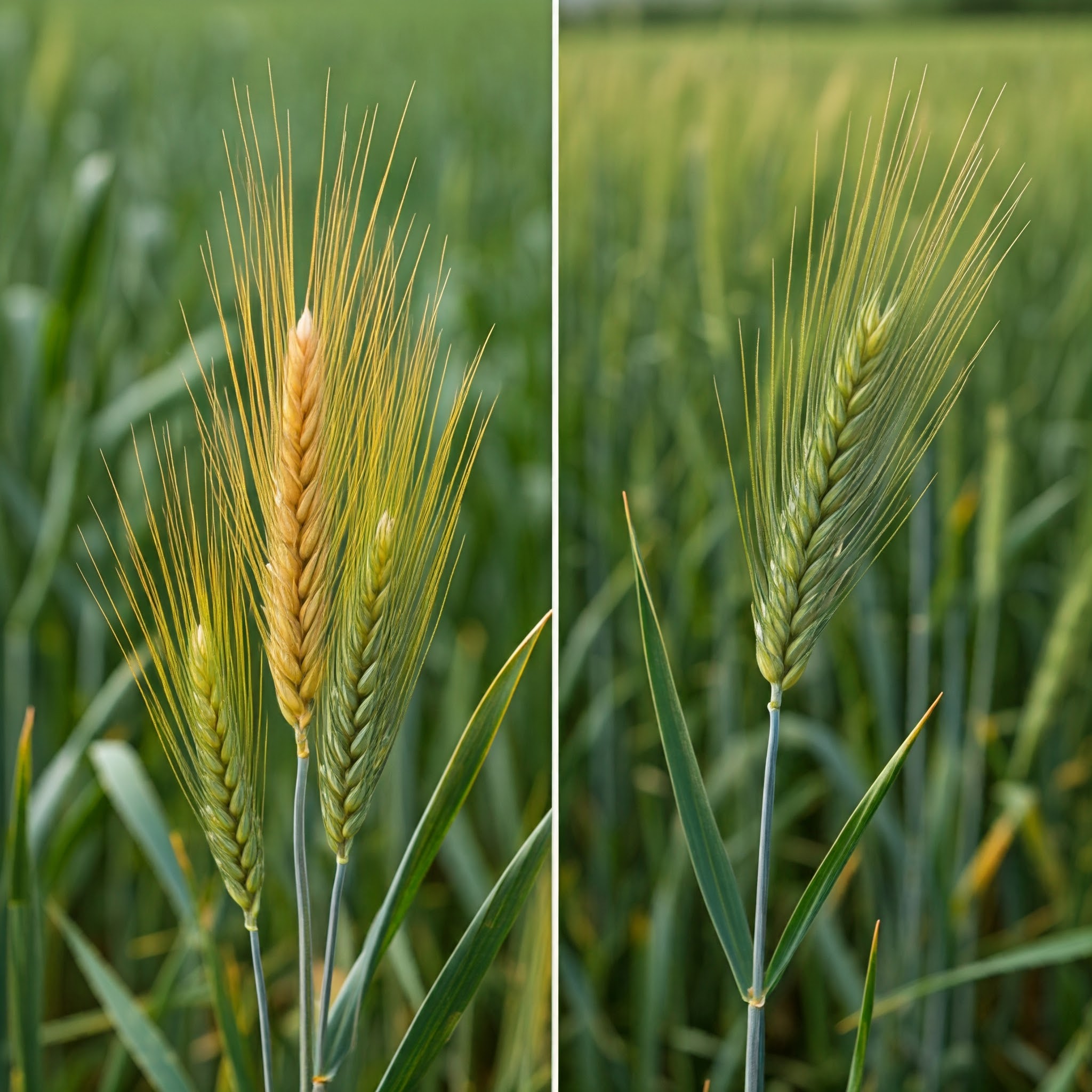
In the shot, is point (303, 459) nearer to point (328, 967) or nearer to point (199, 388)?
point (328, 967)

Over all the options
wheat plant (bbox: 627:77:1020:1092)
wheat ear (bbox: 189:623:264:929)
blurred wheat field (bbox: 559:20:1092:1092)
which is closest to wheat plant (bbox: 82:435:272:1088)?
wheat ear (bbox: 189:623:264:929)

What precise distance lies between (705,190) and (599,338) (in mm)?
147

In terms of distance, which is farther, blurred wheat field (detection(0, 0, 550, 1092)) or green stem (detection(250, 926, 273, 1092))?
blurred wheat field (detection(0, 0, 550, 1092))

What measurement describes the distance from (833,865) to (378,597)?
0.24m

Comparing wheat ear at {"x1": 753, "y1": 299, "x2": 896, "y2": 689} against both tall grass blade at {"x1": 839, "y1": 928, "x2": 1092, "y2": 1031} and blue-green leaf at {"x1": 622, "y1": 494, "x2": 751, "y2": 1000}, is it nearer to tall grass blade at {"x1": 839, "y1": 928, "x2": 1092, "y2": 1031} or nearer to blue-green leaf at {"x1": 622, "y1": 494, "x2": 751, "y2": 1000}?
blue-green leaf at {"x1": 622, "y1": 494, "x2": 751, "y2": 1000}

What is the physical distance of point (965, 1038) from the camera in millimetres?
873

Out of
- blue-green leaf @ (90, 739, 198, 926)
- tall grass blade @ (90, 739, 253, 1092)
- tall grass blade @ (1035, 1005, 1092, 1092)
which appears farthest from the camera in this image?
tall grass blade @ (1035, 1005, 1092, 1092)

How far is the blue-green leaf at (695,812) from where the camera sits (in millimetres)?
492

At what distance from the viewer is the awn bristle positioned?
505 millimetres

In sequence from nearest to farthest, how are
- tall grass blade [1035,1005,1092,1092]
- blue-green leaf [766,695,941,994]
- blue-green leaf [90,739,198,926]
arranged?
1. blue-green leaf [766,695,941,994]
2. blue-green leaf [90,739,198,926]
3. tall grass blade [1035,1005,1092,1092]

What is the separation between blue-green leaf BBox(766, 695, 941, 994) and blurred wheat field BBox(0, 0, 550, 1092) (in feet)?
1.36

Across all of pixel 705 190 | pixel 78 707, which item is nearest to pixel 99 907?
pixel 78 707

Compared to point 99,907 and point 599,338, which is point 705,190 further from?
point 99,907

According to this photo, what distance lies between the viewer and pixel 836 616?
0.87m
